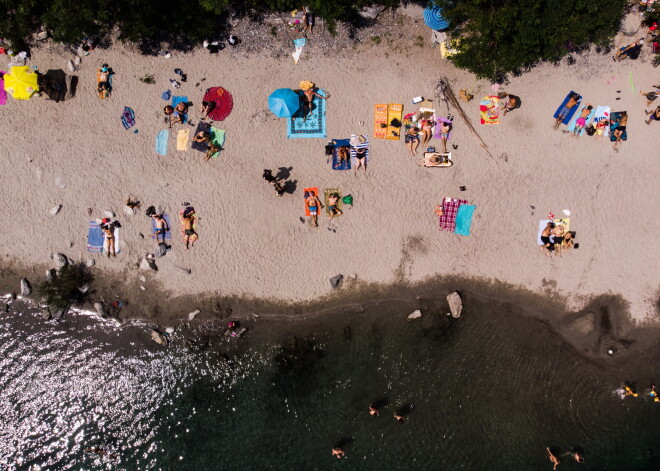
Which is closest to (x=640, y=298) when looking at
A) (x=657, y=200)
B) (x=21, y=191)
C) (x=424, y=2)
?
(x=657, y=200)

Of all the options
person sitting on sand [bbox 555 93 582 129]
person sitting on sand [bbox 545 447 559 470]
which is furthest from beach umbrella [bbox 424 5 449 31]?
person sitting on sand [bbox 545 447 559 470]

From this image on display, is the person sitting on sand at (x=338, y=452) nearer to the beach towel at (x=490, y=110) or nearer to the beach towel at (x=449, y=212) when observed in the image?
the beach towel at (x=449, y=212)

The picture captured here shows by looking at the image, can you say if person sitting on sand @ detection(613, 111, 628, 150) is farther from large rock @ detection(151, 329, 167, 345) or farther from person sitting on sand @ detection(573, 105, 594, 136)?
large rock @ detection(151, 329, 167, 345)

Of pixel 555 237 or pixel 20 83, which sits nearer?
pixel 20 83

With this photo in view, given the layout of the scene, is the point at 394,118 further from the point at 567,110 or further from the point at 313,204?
the point at 567,110

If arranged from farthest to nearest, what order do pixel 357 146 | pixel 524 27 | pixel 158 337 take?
pixel 158 337 → pixel 357 146 → pixel 524 27

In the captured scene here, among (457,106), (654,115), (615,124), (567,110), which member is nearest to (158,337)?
(457,106)
